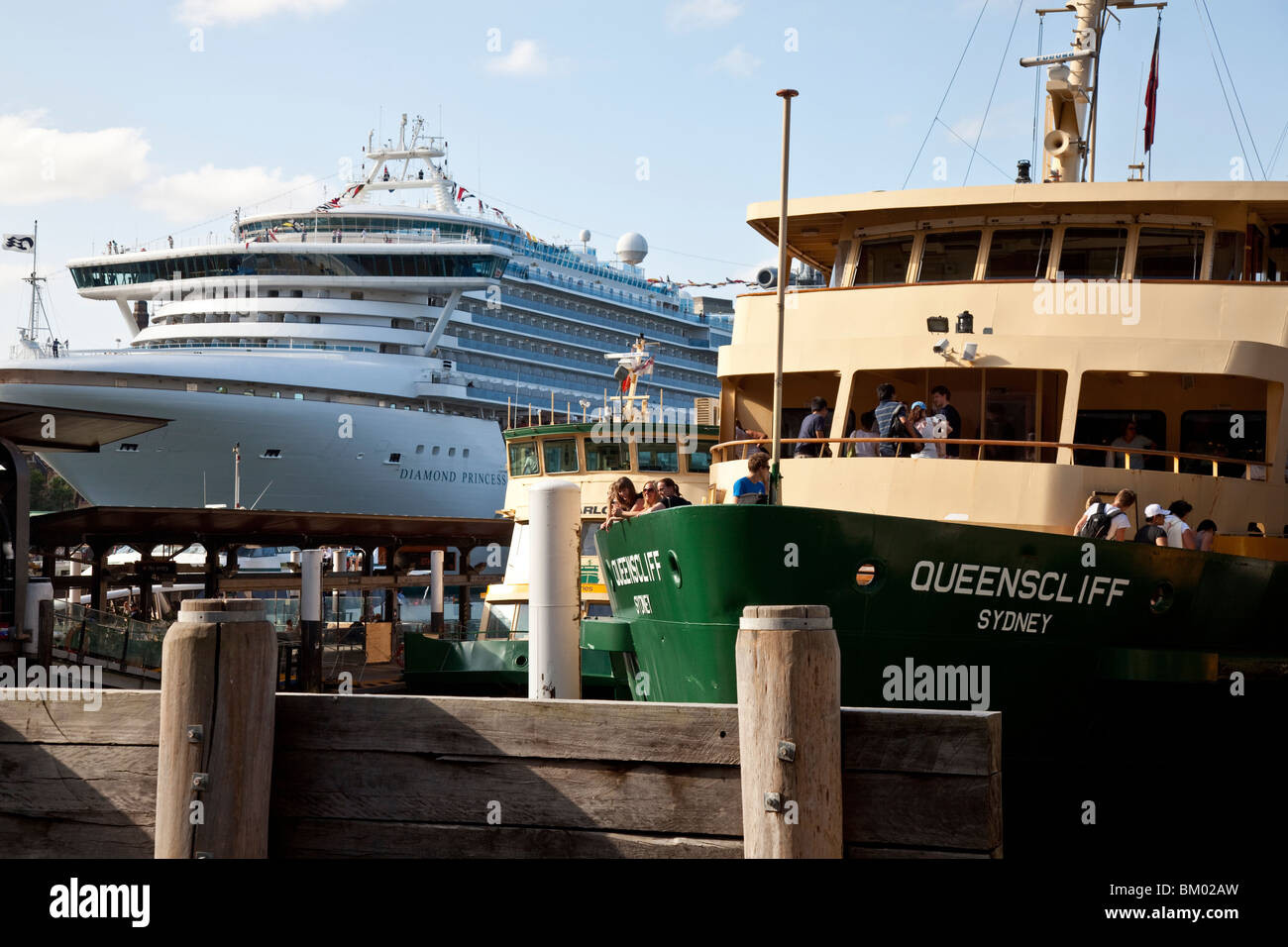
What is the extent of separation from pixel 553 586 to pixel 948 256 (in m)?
5.82

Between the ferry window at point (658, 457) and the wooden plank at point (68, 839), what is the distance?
608 inches

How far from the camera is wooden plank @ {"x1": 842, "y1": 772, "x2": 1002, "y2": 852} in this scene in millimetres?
4684

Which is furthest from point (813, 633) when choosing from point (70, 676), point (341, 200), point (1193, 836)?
point (341, 200)

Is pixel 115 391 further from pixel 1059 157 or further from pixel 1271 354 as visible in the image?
pixel 1271 354

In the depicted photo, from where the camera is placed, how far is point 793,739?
4.68 metres

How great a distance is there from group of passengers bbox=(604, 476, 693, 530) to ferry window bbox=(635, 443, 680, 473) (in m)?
9.34

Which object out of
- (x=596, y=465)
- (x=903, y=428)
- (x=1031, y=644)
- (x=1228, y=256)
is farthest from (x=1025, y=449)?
(x=596, y=465)

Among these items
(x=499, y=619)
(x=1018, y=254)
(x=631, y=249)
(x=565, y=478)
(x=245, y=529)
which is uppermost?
(x=631, y=249)

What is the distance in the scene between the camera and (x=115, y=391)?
3856 cm

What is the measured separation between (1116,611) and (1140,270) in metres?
4.54

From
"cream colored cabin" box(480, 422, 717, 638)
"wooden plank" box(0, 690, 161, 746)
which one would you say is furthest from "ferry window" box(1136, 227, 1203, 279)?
"wooden plank" box(0, 690, 161, 746)

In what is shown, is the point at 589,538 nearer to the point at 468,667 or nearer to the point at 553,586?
the point at 468,667

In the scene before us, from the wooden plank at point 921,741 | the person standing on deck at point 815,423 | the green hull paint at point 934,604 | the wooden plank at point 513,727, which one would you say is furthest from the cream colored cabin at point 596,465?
the wooden plank at point 921,741
